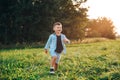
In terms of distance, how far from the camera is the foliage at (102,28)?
65.2 meters

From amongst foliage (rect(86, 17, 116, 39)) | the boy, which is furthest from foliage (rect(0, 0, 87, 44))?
foliage (rect(86, 17, 116, 39))

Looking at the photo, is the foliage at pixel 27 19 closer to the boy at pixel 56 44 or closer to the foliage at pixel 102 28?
the boy at pixel 56 44

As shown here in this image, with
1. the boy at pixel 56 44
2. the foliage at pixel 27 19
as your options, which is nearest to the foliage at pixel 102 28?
the foliage at pixel 27 19

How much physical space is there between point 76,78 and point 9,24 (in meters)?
27.3

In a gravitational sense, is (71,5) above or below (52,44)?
above

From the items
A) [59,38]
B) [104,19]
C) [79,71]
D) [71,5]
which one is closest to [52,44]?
[59,38]

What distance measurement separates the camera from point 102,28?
67.3 meters

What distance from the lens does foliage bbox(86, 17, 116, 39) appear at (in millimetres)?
65175

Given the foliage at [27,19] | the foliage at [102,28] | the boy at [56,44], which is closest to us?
the boy at [56,44]

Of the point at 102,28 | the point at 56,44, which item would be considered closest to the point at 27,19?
the point at 56,44

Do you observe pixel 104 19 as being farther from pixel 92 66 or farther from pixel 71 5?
pixel 92 66

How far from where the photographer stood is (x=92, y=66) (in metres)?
13.0

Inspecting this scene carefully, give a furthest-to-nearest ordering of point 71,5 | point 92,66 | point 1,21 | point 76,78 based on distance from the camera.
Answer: point 71,5, point 1,21, point 92,66, point 76,78

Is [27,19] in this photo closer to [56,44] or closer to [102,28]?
[56,44]
